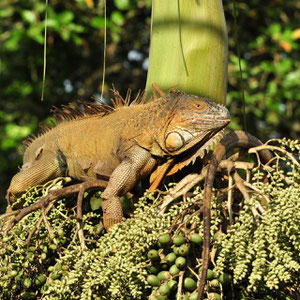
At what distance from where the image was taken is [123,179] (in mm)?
1803

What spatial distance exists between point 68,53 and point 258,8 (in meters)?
2.26

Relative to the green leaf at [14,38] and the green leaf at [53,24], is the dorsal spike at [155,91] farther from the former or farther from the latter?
the green leaf at [14,38]

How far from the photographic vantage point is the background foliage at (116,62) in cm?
548

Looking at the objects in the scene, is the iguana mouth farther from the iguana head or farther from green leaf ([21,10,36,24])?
green leaf ([21,10,36,24])

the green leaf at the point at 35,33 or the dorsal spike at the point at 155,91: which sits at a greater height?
the dorsal spike at the point at 155,91

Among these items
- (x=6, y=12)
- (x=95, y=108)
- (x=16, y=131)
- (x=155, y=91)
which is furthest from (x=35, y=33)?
(x=155, y=91)

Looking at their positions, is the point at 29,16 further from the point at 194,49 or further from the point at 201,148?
the point at 201,148

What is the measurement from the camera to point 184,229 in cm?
155

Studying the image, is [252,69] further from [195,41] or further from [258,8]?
[195,41]

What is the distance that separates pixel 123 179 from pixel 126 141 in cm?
17

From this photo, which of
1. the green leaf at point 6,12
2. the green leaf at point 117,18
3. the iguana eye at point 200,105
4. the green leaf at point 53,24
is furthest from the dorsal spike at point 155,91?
the green leaf at point 6,12

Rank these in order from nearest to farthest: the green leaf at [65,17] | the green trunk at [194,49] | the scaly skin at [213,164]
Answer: the scaly skin at [213,164], the green trunk at [194,49], the green leaf at [65,17]

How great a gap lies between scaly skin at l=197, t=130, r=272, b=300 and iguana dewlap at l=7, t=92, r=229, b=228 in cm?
6

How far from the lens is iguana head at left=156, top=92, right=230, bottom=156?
1783 mm
